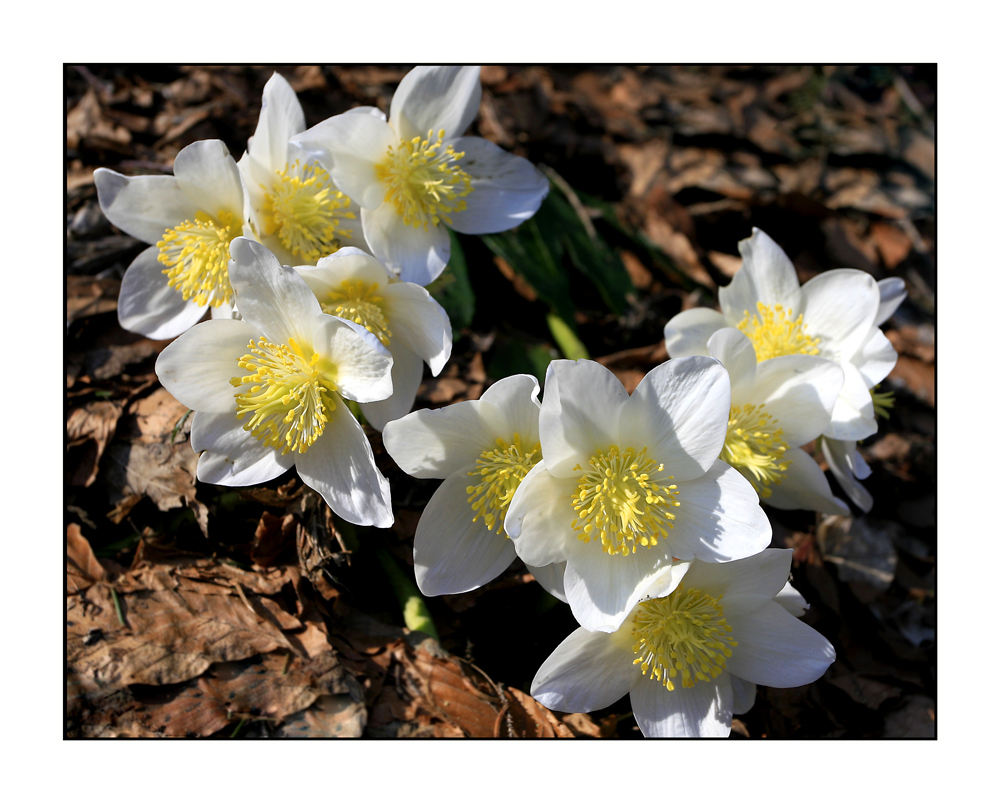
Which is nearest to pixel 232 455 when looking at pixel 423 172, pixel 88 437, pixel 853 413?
pixel 88 437

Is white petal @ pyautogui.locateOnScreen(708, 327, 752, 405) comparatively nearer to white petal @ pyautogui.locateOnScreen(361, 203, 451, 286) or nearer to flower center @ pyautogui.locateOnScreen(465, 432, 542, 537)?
flower center @ pyautogui.locateOnScreen(465, 432, 542, 537)

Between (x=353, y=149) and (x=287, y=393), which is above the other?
(x=353, y=149)

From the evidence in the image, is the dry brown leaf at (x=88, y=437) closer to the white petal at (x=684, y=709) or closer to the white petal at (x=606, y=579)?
the white petal at (x=606, y=579)

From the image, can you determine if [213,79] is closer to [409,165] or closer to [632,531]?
[409,165]

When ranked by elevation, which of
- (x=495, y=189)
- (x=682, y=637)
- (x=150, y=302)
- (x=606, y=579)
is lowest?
(x=682, y=637)

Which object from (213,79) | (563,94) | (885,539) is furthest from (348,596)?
(563,94)

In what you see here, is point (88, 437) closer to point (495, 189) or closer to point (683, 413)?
point (495, 189)

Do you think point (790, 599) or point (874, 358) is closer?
point (790, 599)
